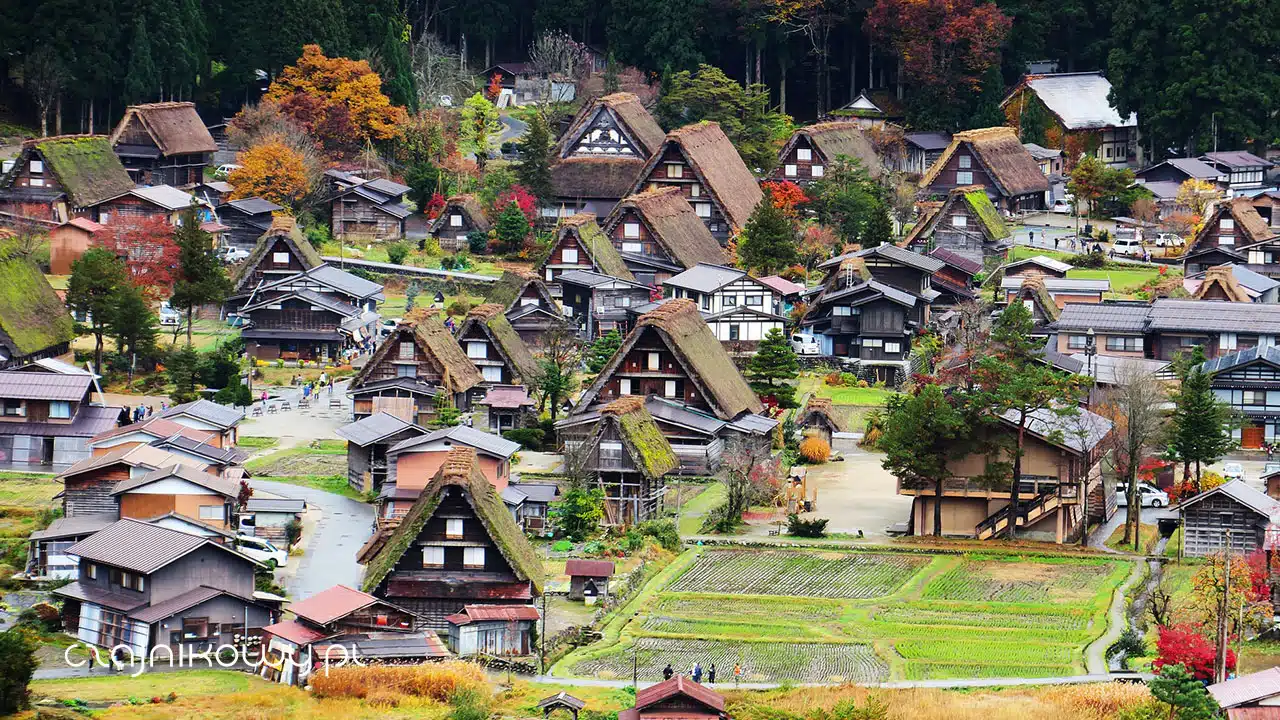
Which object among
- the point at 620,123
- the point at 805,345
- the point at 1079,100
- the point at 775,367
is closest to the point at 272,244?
the point at 805,345

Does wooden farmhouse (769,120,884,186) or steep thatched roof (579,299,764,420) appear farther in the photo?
wooden farmhouse (769,120,884,186)

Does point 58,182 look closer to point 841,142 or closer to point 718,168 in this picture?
point 718,168

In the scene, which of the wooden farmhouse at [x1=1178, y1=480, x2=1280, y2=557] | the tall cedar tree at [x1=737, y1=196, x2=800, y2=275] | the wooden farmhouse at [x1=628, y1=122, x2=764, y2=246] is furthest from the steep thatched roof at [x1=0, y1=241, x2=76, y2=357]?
the wooden farmhouse at [x1=1178, y1=480, x2=1280, y2=557]

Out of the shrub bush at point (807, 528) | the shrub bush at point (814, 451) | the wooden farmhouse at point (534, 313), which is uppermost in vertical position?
the wooden farmhouse at point (534, 313)

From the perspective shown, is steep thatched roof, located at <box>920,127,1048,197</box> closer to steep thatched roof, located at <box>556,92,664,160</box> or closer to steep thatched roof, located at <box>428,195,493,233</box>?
steep thatched roof, located at <box>556,92,664,160</box>

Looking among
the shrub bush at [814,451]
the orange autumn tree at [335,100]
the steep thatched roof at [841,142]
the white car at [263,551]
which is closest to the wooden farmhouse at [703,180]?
the steep thatched roof at [841,142]

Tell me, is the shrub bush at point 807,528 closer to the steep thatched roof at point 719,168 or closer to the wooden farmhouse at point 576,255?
the wooden farmhouse at point 576,255
